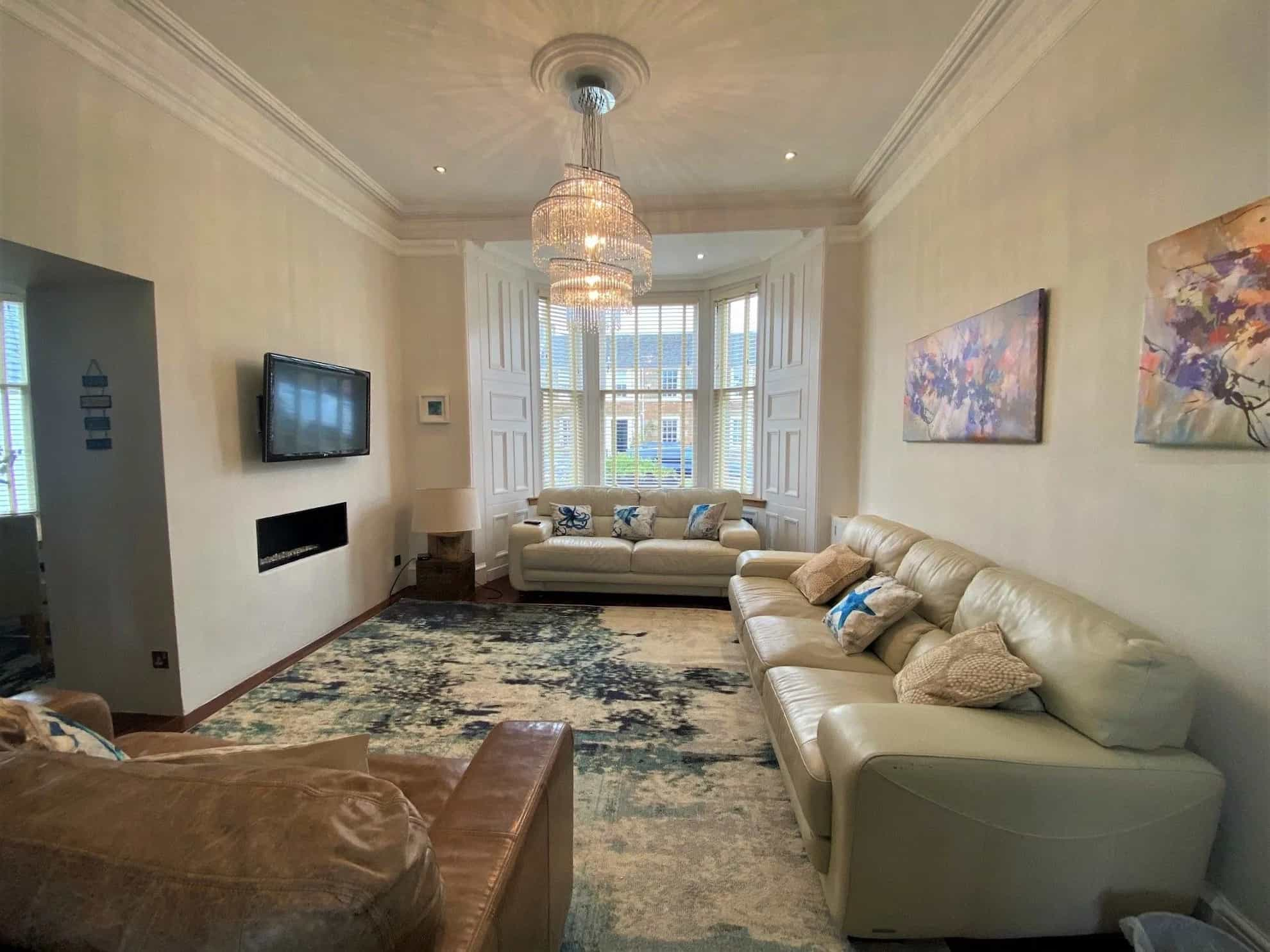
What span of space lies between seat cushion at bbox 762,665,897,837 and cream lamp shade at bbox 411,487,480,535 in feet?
9.22

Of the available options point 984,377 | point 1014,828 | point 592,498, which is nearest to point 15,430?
point 592,498

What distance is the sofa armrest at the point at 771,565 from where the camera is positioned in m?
3.46

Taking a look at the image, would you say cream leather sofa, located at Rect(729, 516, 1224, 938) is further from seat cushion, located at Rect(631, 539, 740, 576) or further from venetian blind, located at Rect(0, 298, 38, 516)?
venetian blind, located at Rect(0, 298, 38, 516)

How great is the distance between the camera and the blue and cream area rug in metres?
1.58

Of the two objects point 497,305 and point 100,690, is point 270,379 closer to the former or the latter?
point 100,690

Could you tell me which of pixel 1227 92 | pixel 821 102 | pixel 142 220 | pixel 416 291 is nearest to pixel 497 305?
pixel 416 291

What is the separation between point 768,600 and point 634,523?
199cm

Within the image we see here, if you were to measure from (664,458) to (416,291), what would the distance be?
2.85m

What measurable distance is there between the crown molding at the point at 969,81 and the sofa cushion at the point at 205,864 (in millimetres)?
3052

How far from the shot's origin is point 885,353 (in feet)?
12.1

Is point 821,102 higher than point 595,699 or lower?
higher

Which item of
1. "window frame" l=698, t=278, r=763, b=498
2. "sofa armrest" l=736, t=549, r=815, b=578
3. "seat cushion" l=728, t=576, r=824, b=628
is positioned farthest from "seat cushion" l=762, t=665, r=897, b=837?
"window frame" l=698, t=278, r=763, b=498

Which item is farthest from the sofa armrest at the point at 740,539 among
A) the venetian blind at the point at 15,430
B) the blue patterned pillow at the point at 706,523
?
the venetian blind at the point at 15,430

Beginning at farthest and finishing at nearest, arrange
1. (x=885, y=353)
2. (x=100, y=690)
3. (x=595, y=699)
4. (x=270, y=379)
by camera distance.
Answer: (x=885, y=353), (x=270, y=379), (x=595, y=699), (x=100, y=690)
